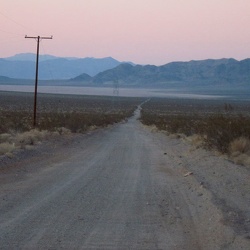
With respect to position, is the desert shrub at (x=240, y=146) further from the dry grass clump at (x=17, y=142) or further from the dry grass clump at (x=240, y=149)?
the dry grass clump at (x=17, y=142)

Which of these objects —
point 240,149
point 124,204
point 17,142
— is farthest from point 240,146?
point 124,204

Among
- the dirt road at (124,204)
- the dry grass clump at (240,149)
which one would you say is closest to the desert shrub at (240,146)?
the dry grass clump at (240,149)

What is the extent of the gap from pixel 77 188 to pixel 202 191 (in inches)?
132

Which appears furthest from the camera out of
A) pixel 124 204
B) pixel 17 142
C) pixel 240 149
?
pixel 17 142

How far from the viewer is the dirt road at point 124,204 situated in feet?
32.6

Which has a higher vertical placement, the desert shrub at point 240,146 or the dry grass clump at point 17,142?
the desert shrub at point 240,146

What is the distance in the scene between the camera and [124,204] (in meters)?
13.6

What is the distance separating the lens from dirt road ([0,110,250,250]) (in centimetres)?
995

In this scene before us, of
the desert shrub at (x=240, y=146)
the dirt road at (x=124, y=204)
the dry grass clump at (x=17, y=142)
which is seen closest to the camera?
the dirt road at (x=124, y=204)

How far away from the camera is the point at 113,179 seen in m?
18.5

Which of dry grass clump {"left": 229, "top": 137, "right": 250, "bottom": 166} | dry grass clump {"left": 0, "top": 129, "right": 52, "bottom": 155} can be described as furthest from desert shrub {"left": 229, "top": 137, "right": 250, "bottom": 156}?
dry grass clump {"left": 0, "top": 129, "right": 52, "bottom": 155}

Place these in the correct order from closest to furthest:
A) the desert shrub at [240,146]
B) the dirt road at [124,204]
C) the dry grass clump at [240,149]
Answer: the dirt road at [124,204], the dry grass clump at [240,149], the desert shrub at [240,146]

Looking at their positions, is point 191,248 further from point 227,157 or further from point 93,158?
point 93,158

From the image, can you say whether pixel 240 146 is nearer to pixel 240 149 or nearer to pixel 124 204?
pixel 240 149
